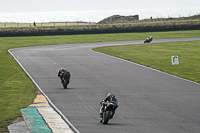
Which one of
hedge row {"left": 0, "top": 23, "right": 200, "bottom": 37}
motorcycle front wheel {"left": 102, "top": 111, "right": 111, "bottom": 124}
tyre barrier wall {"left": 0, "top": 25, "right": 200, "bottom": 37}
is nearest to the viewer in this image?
motorcycle front wheel {"left": 102, "top": 111, "right": 111, "bottom": 124}

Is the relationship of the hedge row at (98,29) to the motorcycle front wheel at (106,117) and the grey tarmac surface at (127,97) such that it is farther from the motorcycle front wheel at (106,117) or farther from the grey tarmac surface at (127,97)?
the motorcycle front wheel at (106,117)

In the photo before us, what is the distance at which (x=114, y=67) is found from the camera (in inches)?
1085

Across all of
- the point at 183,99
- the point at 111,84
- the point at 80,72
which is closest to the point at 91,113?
the point at 183,99

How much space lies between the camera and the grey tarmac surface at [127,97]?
38.2 ft

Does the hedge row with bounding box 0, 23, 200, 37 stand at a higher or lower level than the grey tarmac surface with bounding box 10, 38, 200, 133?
higher

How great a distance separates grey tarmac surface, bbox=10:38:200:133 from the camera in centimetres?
1163

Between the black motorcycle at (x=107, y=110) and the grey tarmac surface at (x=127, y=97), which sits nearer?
the black motorcycle at (x=107, y=110)

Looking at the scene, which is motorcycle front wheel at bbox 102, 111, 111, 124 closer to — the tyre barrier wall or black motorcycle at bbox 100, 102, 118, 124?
black motorcycle at bbox 100, 102, 118, 124

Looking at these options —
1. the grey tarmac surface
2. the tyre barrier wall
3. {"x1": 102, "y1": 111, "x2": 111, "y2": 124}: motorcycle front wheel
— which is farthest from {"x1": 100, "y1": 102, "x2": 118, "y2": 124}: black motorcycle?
the tyre barrier wall

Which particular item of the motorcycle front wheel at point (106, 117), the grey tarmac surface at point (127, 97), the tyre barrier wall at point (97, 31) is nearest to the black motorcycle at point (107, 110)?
the motorcycle front wheel at point (106, 117)

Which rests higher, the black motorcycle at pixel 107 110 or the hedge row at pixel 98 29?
the hedge row at pixel 98 29

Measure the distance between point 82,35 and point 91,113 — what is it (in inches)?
2301

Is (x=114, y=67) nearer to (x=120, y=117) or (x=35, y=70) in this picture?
(x=35, y=70)

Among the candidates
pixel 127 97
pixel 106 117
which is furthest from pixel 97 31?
pixel 106 117
